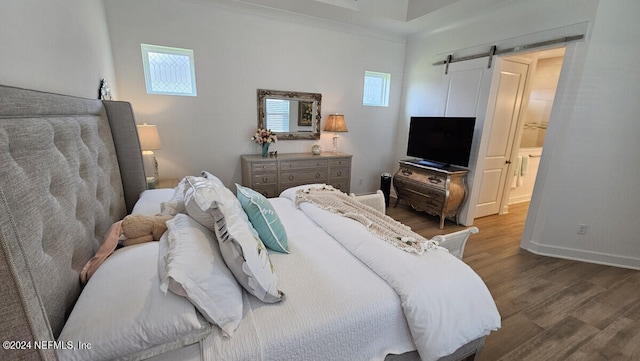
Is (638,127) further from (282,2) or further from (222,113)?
(222,113)

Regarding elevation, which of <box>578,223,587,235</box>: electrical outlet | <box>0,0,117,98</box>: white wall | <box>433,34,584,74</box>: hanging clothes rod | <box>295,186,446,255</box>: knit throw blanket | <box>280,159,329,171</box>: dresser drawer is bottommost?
<box>578,223,587,235</box>: electrical outlet

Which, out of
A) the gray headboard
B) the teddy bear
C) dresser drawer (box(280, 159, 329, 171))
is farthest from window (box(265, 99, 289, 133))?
the teddy bear

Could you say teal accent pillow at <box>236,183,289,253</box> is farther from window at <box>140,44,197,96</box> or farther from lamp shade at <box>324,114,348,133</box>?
lamp shade at <box>324,114,348,133</box>

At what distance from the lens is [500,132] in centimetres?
355

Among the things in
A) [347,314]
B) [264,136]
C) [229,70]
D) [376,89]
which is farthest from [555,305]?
[229,70]

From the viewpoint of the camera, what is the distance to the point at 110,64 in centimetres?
261

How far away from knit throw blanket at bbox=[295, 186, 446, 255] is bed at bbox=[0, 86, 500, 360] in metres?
0.09

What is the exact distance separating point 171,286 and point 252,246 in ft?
1.05

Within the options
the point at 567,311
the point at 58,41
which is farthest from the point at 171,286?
the point at 567,311

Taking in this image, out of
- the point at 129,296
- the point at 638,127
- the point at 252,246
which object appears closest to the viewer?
the point at 129,296

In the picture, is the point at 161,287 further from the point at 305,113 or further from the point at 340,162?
the point at 305,113

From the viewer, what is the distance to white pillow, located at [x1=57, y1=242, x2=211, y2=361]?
0.76 meters

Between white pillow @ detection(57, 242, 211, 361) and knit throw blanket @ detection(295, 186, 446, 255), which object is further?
knit throw blanket @ detection(295, 186, 446, 255)

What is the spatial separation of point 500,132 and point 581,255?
1.70 meters
